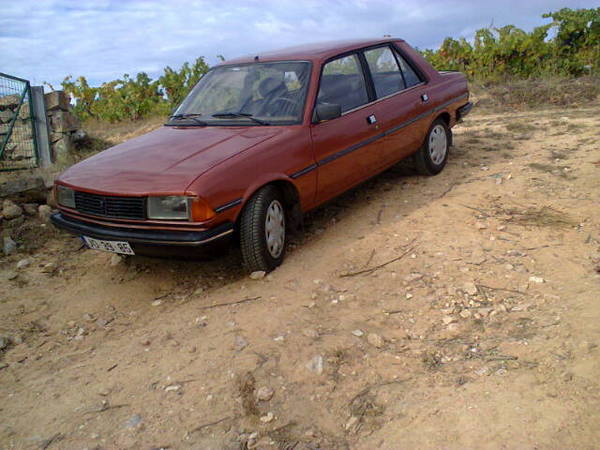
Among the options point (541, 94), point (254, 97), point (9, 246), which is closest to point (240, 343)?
point (254, 97)

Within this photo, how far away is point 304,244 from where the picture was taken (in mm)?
5191

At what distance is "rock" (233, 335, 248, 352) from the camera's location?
348 cm

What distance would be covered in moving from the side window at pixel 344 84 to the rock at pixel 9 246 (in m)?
3.38

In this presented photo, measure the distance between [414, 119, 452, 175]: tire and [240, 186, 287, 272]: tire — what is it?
2.49 m

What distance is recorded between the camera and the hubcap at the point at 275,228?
4473mm

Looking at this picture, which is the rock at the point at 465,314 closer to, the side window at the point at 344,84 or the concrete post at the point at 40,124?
the side window at the point at 344,84

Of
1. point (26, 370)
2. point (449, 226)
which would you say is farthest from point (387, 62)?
point (26, 370)

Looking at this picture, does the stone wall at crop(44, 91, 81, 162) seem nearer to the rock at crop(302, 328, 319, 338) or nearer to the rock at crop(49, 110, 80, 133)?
the rock at crop(49, 110, 80, 133)

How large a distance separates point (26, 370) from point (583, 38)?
1231 cm

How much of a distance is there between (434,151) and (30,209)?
467 centimetres

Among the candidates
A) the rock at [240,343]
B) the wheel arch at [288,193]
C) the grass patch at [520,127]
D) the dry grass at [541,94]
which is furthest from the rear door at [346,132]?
the dry grass at [541,94]

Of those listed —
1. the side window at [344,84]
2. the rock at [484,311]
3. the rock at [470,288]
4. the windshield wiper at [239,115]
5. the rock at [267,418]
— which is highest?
the side window at [344,84]

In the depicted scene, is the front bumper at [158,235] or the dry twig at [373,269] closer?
the front bumper at [158,235]

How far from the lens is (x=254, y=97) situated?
5090mm
